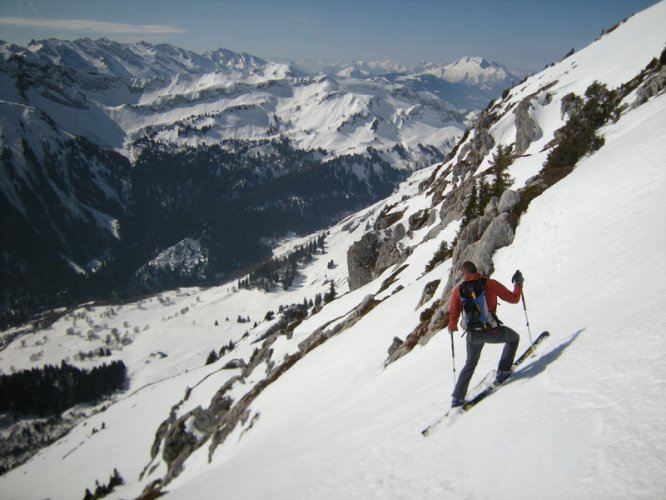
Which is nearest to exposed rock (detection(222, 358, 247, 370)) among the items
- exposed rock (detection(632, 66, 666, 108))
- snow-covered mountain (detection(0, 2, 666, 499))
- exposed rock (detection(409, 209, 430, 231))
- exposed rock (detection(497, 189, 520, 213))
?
snow-covered mountain (detection(0, 2, 666, 499))

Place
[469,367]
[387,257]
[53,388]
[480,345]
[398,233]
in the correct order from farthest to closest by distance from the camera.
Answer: [53,388], [398,233], [387,257], [480,345], [469,367]

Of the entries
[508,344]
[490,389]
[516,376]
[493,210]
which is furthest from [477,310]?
[493,210]

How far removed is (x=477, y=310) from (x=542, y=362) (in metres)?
2.03

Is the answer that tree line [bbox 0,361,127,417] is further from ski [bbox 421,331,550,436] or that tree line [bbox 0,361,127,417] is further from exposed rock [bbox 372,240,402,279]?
ski [bbox 421,331,550,436]

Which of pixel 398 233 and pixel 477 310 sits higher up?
pixel 477 310

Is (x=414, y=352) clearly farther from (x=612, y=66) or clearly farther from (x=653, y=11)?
(x=653, y=11)

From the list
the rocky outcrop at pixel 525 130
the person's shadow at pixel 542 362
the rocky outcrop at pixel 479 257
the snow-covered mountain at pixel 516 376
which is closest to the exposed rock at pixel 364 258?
the snow-covered mountain at pixel 516 376

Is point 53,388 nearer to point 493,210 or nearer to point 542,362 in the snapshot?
point 493,210

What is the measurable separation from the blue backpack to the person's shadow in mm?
1367

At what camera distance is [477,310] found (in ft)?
34.5

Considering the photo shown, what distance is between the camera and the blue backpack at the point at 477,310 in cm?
1050

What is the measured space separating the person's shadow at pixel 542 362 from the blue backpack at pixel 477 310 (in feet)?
4.48

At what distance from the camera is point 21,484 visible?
308 ft

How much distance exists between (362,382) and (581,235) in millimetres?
14331
